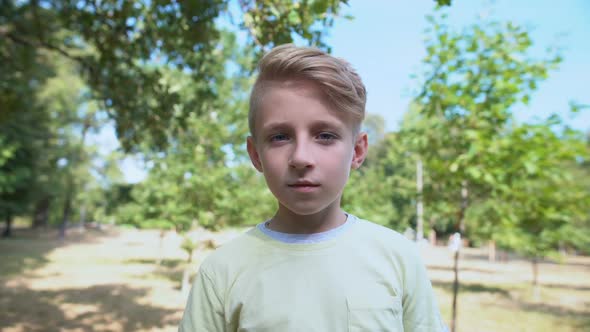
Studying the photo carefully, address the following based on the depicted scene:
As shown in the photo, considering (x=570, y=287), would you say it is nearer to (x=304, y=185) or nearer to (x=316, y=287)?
(x=316, y=287)

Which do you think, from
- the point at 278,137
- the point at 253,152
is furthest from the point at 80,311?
the point at 278,137

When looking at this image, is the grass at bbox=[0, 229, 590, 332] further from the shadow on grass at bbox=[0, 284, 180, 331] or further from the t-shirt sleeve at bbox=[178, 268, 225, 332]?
the t-shirt sleeve at bbox=[178, 268, 225, 332]

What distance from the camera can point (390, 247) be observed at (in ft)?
4.68

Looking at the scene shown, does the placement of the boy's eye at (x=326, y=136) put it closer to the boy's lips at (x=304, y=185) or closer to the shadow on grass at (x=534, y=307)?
the boy's lips at (x=304, y=185)

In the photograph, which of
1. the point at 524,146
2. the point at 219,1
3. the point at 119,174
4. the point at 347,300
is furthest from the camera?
the point at 119,174

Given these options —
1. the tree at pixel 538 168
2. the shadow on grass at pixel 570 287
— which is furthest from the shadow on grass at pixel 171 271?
the shadow on grass at pixel 570 287

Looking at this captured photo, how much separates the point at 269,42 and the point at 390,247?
238cm

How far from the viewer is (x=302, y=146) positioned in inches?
50.2

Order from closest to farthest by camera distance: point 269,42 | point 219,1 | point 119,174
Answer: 1. point 269,42
2. point 219,1
3. point 119,174

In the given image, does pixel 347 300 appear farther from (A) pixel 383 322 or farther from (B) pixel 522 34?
(B) pixel 522 34

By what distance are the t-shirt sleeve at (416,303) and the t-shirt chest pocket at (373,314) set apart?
0.07 m

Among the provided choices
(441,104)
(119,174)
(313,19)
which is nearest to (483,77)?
(441,104)

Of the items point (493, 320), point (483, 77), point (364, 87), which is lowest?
point (493, 320)

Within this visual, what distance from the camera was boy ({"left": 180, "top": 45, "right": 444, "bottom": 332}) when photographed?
1296 millimetres
